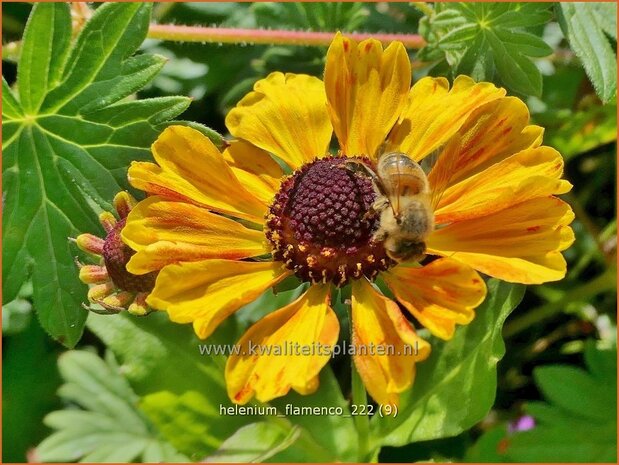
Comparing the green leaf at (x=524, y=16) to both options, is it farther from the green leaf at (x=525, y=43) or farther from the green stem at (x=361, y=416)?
the green stem at (x=361, y=416)

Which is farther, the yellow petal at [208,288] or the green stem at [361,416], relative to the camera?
the green stem at [361,416]

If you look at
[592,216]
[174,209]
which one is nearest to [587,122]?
[592,216]

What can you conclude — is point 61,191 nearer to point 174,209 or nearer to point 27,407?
point 174,209

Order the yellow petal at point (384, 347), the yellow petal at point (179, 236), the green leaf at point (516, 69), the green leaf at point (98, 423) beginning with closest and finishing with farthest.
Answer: the yellow petal at point (384, 347) < the yellow petal at point (179, 236) < the green leaf at point (516, 69) < the green leaf at point (98, 423)

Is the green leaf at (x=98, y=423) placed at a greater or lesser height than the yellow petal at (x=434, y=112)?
lesser

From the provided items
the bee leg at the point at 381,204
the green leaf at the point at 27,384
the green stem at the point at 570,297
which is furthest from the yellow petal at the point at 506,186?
the green leaf at the point at 27,384

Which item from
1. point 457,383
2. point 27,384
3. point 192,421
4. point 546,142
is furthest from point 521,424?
point 27,384

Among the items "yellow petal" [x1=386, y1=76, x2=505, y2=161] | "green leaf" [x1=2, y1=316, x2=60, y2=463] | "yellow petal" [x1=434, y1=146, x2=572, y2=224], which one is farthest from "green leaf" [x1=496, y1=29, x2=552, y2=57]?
"green leaf" [x1=2, y1=316, x2=60, y2=463]
